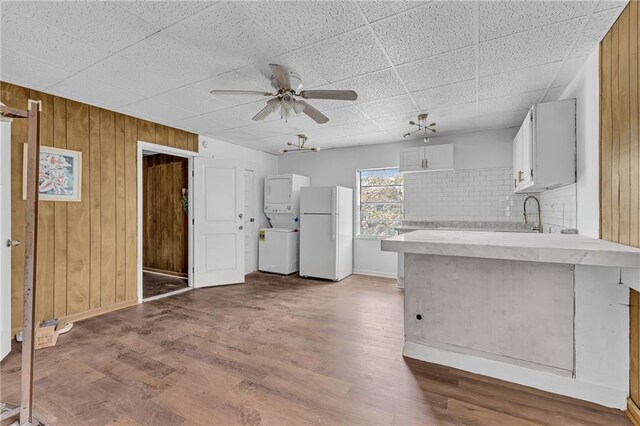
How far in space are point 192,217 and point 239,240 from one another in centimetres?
82

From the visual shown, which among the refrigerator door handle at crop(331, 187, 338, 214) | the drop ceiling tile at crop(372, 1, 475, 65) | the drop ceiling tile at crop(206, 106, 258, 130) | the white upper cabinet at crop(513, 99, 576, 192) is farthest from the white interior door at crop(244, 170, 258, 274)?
the white upper cabinet at crop(513, 99, 576, 192)

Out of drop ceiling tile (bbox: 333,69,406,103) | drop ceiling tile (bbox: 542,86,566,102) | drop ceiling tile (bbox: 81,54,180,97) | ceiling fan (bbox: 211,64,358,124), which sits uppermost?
drop ceiling tile (bbox: 542,86,566,102)

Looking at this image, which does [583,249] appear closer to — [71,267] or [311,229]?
[311,229]

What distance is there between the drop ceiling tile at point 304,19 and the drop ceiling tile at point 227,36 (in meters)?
0.08

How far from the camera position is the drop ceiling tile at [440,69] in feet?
7.45

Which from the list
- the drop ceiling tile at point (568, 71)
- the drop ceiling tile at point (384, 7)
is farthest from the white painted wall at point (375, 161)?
the drop ceiling tile at point (384, 7)

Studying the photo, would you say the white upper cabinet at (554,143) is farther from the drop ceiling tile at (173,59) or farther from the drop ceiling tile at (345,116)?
the drop ceiling tile at (173,59)

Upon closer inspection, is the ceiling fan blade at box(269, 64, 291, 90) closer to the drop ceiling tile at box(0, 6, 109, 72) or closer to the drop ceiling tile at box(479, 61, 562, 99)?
the drop ceiling tile at box(0, 6, 109, 72)

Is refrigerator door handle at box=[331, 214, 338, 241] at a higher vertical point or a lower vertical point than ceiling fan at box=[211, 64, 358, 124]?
lower

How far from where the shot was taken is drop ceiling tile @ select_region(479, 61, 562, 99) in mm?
2492

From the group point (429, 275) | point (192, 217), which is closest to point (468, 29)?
point (429, 275)

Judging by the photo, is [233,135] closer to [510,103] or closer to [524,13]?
[510,103]

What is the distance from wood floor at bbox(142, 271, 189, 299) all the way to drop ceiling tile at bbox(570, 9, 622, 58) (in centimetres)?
517

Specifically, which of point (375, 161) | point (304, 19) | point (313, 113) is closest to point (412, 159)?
point (375, 161)
